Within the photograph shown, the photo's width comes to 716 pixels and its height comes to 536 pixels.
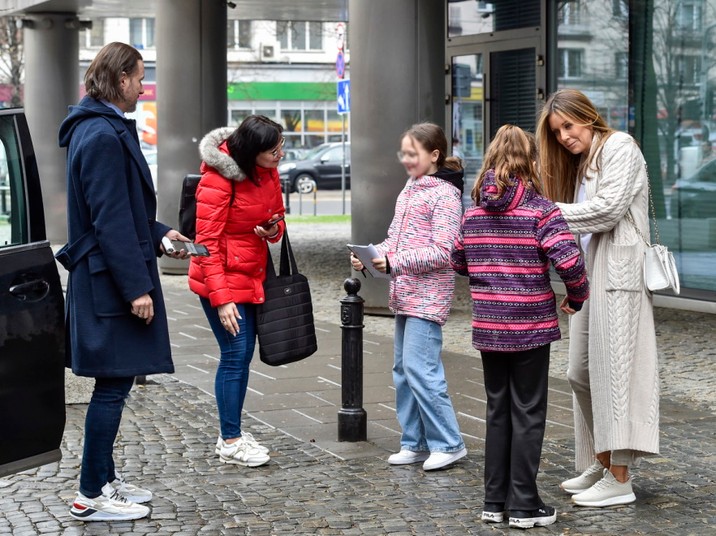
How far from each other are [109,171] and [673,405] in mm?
4442

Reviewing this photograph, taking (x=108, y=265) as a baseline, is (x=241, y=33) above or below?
above

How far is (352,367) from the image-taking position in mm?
7176

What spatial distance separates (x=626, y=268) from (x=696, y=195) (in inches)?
324

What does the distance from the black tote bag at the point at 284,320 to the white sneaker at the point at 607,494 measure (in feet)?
5.45

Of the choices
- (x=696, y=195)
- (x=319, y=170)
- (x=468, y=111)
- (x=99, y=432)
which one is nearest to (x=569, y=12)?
(x=468, y=111)

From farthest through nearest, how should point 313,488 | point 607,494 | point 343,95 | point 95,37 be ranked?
1. point 95,37
2. point 343,95
3. point 313,488
4. point 607,494

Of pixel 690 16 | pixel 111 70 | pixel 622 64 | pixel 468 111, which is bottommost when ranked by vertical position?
pixel 111 70

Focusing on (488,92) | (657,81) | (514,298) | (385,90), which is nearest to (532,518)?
(514,298)

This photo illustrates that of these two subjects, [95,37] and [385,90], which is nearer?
[385,90]

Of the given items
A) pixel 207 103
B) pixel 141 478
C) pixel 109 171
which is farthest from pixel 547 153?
pixel 207 103

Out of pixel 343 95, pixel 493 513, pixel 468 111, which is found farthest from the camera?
pixel 343 95

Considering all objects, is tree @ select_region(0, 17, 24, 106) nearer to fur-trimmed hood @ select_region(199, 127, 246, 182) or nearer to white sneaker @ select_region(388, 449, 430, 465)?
fur-trimmed hood @ select_region(199, 127, 246, 182)

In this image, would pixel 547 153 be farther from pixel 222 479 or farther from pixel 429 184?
pixel 222 479

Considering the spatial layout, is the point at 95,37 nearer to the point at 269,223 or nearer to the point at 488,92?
the point at 488,92
